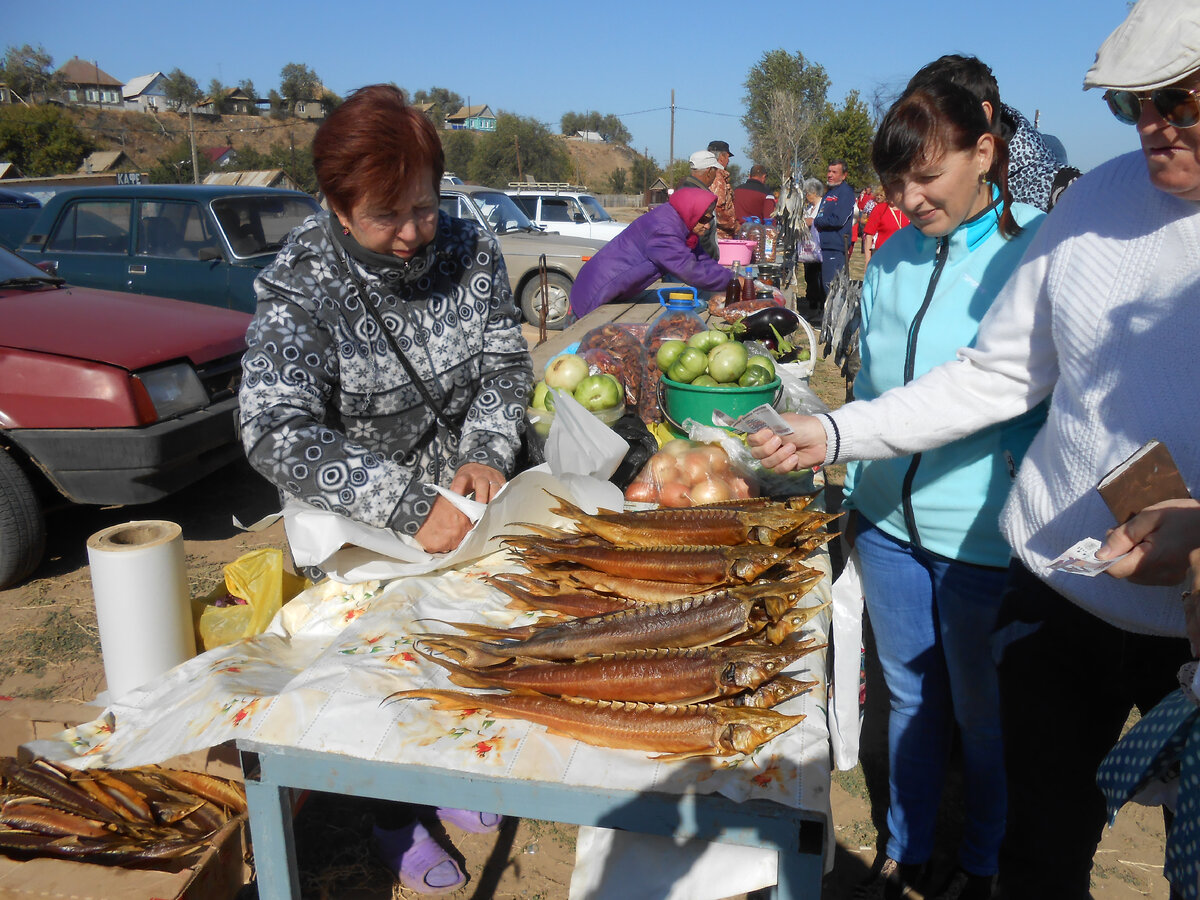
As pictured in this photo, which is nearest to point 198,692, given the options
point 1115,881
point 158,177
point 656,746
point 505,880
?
point 656,746

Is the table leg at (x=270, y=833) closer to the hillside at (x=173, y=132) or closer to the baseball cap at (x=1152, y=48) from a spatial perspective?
the baseball cap at (x=1152, y=48)

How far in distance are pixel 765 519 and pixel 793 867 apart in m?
0.81

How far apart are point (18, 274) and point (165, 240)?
2365 millimetres

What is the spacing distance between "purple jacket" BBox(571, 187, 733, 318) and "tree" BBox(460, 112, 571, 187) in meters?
51.4

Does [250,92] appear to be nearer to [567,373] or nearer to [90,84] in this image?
[90,84]

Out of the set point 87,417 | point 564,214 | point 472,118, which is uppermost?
point 472,118

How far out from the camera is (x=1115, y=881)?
9.14 feet

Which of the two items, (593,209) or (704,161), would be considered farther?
(593,209)

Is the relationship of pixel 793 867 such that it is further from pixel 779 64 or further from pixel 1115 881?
pixel 779 64

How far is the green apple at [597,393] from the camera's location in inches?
116

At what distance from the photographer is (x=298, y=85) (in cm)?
7231

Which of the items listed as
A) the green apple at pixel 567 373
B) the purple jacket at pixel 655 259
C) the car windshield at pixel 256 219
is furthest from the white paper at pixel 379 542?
the car windshield at pixel 256 219

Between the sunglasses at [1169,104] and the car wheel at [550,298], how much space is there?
11.0 metres

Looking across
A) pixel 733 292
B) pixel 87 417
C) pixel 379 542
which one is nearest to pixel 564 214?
pixel 733 292
